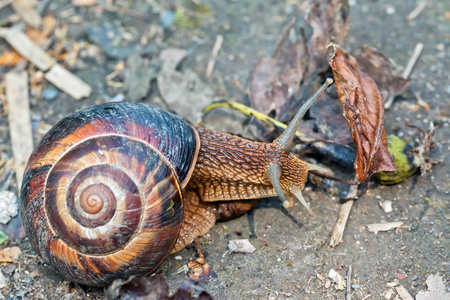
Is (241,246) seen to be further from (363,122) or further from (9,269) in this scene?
(9,269)

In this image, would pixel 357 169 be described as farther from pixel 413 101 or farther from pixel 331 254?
pixel 413 101

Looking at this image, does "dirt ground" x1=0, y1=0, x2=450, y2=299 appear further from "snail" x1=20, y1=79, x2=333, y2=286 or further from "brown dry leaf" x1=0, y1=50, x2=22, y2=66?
"snail" x1=20, y1=79, x2=333, y2=286

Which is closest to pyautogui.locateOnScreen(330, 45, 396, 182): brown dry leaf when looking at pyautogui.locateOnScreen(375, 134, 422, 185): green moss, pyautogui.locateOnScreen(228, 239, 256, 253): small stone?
pyautogui.locateOnScreen(375, 134, 422, 185): green moss

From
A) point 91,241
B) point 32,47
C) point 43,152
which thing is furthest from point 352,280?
point 32,47

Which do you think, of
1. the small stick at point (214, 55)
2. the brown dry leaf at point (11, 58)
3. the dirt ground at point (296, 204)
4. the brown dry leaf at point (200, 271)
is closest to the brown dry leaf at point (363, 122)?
the dirt ground at point (296, 204)

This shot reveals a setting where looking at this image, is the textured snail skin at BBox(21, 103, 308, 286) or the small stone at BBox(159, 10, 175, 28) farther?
the small stone at BBox(159, 10, 175, 28)

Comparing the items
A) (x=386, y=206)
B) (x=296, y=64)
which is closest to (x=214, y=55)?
(x=296, y=64)

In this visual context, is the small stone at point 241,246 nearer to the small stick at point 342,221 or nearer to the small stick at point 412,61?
the small stick at point 342,221
